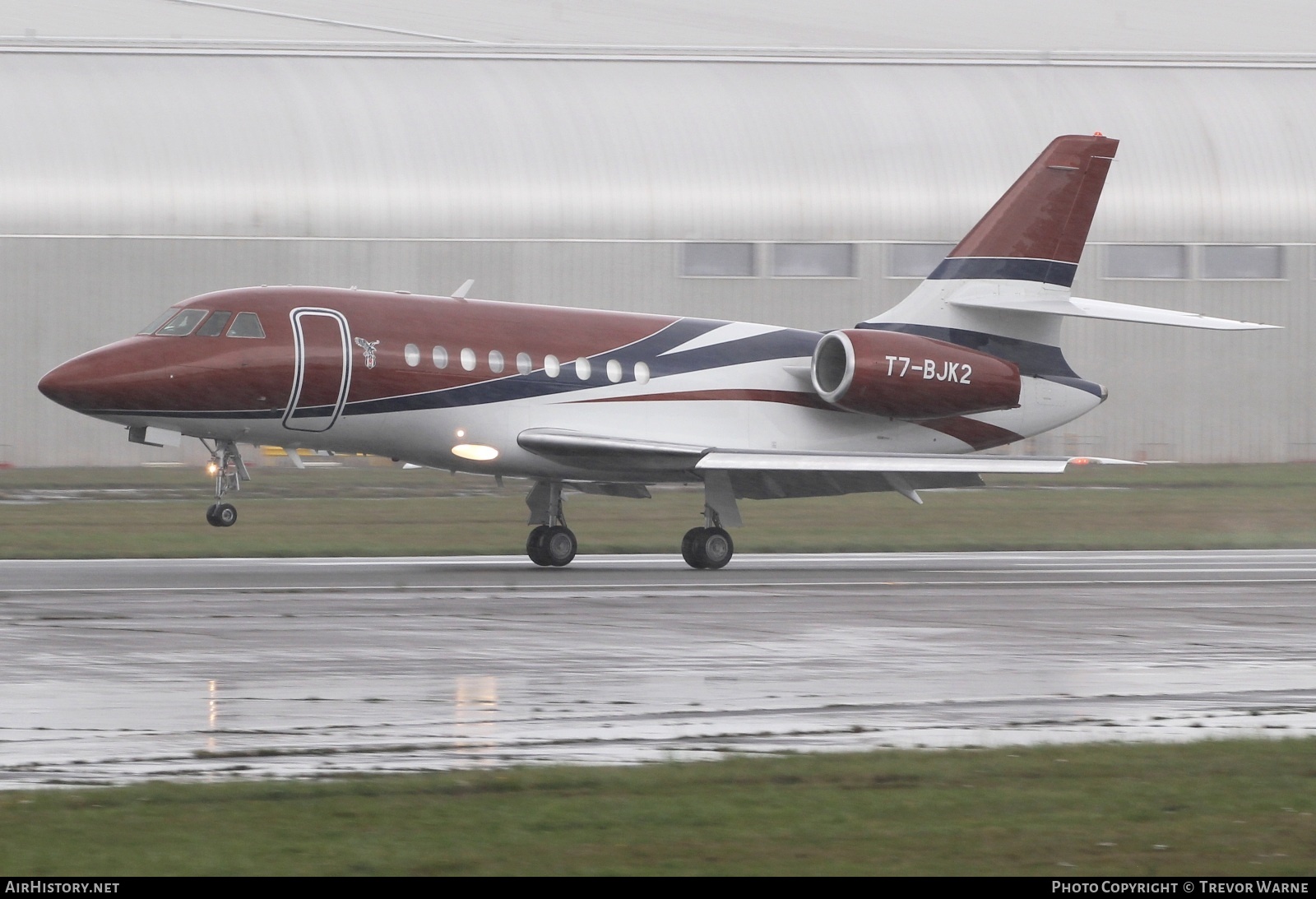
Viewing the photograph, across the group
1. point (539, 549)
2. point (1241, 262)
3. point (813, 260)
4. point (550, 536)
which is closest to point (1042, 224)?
point (550, 536)

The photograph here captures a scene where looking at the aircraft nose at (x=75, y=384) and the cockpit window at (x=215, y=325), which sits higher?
the cockpit window at (x=215, y=325)

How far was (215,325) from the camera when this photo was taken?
2436 centimetres

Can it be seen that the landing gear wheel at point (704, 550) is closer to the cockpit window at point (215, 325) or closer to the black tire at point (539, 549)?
the black tire at point (539, 549)

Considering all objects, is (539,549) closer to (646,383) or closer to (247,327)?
(646,383)

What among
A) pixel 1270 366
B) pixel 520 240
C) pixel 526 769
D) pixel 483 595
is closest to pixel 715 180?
pixel 520 240

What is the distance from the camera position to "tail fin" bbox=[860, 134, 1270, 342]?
28469 mm

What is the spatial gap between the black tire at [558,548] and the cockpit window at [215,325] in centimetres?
549

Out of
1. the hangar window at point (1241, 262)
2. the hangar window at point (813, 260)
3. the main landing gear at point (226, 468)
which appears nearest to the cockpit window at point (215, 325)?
the main landing gear at point (226, 468)

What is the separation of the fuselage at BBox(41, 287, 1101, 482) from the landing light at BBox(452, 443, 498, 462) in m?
0.02

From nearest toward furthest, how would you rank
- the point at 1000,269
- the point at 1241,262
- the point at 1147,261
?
the point at 1000,269, the point at 1147,261, the point at 1241,262

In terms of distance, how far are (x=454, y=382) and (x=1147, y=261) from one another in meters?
27.9

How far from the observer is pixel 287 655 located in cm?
1548

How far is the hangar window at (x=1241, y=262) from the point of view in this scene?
158 ft

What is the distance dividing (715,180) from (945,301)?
18.2 m
